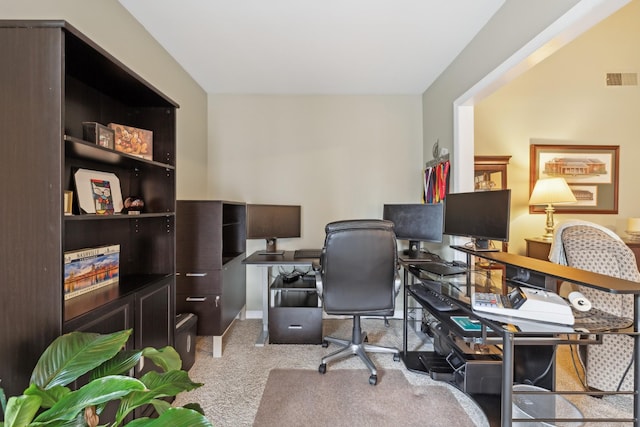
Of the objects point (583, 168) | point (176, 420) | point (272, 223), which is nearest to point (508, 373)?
point (176, 420)

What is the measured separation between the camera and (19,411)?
0.63m

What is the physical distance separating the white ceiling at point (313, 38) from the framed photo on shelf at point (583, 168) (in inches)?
64.8

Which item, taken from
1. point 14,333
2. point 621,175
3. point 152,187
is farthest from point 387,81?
point 14,333

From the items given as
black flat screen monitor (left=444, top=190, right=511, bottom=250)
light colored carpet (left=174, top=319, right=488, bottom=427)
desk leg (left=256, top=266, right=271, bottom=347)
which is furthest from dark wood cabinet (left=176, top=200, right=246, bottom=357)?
black flat screen monitor (left=444, top=190, right=511, bottom=250)

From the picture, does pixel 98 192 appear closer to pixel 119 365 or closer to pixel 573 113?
pixel 119 365

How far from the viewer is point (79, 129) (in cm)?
143

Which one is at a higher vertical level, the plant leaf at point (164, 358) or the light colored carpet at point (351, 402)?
the plant leaf at point (164, 358)

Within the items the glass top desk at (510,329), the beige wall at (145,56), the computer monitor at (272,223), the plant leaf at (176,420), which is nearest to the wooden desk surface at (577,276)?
the glass top desk at (510,329)

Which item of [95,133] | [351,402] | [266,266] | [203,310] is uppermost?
[95,133]

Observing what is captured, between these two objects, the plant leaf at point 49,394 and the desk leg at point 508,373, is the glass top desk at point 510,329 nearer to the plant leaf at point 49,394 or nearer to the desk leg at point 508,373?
the desk leg at point 508,373

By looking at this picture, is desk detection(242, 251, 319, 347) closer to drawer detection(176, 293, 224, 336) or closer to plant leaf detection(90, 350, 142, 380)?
drawer detection(176, 293, 224, 336)

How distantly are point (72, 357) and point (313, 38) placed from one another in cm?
230

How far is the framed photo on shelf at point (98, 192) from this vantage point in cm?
138

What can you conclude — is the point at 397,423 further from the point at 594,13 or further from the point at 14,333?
the point at 594,13
